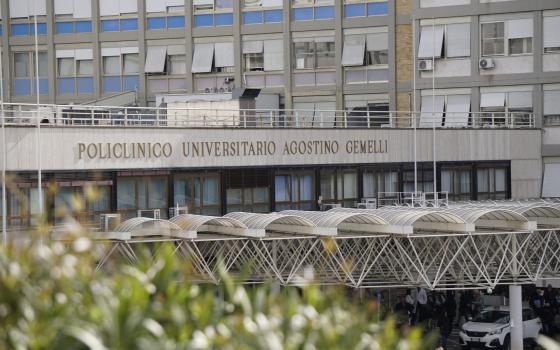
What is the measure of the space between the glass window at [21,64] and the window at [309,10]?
12562 millimetres

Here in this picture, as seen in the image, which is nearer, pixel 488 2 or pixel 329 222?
pixel 329 222

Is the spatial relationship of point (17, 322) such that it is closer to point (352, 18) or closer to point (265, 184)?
point (265, 184)

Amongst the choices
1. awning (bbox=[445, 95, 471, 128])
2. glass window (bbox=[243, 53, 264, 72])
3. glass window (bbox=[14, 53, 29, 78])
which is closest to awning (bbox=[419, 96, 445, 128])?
awning (bbox=[445, 95, 471, 128])

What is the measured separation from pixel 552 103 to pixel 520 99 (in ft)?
4.34

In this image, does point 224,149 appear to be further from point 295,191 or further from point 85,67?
point 85,67

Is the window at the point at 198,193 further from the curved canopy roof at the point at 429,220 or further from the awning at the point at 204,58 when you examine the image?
the awning at the point at 204,58

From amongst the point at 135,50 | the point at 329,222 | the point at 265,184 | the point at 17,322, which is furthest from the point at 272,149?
the point at 17,322

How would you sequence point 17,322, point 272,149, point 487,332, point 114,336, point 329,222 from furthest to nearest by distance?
point 272,149, point 487,332, point 329,222, point 17,322, point 114,336

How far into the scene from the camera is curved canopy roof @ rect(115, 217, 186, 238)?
111 feet

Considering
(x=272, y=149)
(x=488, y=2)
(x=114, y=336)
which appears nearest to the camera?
(x=114, y=336)

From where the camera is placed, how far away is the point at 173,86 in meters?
60.0

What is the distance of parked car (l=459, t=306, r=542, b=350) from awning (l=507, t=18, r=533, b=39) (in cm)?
1528

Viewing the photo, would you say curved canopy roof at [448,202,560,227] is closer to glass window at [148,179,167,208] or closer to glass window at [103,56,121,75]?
glass window at [148,179,167,208]

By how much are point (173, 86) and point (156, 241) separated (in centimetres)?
2783
